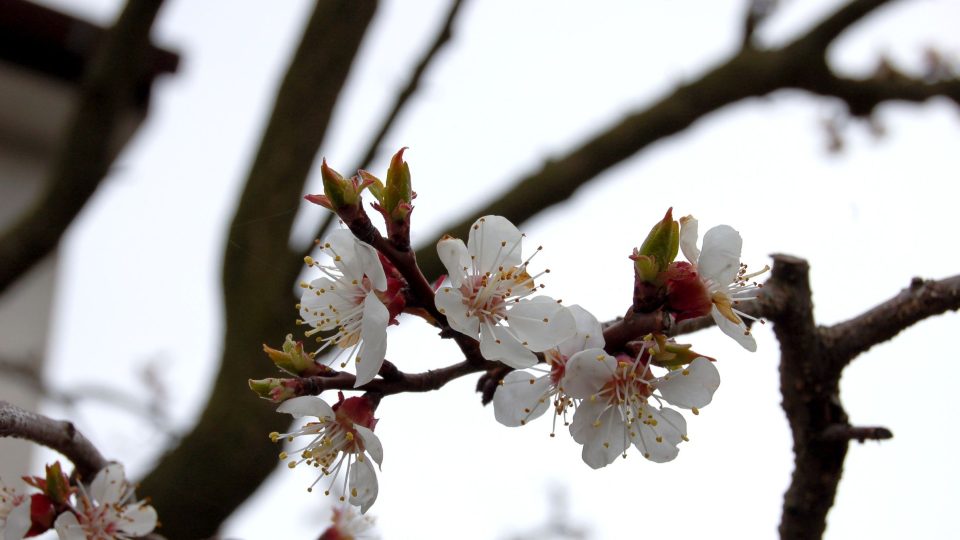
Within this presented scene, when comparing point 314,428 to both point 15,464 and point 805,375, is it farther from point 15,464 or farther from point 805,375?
point 15,464

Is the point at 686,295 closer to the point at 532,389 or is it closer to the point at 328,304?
the point at 532,389

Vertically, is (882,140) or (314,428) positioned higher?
(882,140)

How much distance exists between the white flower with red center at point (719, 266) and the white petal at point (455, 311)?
239mm

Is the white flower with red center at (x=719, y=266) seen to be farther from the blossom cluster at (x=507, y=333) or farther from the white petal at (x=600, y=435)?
the white petal at (x=600, y=435)

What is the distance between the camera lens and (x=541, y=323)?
79cm

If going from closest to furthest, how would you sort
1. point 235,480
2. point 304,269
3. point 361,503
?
point 361,503 < point 235,480 < point 304,269

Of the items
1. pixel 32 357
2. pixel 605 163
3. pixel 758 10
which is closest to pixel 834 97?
pixel 758 10

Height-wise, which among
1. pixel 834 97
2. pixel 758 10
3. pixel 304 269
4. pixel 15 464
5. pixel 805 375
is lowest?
pixel 15 464

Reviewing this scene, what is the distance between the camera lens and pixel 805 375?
108 cm

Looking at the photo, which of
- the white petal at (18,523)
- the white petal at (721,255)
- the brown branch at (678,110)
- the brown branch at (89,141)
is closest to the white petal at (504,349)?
the white petal at (721,255)

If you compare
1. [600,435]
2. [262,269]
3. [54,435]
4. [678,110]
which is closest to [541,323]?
[600,435]

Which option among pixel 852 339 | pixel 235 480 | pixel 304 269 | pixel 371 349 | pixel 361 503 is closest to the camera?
pixel 371 349

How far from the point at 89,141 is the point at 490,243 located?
1.66m

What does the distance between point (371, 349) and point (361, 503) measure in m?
0.20
